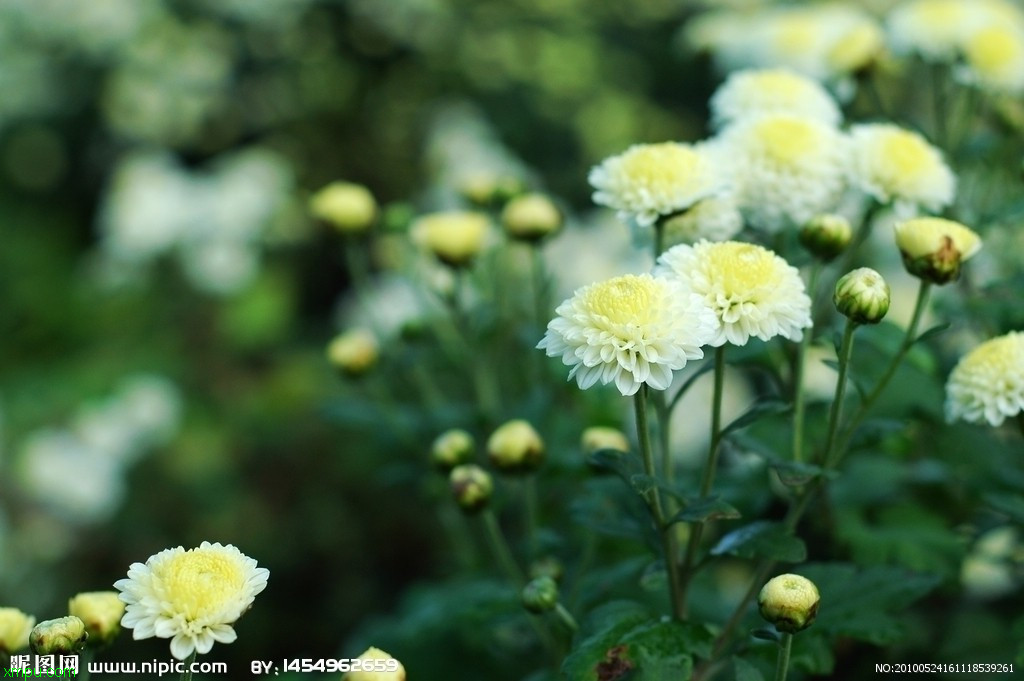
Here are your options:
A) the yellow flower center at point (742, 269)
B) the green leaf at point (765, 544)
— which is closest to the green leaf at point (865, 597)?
the green leaf at point (765, 544)

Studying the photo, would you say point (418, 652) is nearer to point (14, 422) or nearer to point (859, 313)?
point (859, 313)

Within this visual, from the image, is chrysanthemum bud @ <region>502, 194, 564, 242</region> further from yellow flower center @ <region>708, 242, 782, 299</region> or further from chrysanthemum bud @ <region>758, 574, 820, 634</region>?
chrysanthemum bud @ <region>758, 574, 820, 634</region>

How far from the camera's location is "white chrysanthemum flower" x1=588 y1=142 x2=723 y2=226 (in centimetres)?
101

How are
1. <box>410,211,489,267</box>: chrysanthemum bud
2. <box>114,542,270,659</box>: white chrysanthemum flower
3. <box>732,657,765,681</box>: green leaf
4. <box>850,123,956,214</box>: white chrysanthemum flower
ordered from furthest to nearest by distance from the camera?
<box>410,211,489,267</box>: chrysanthemum bud → <box>850,123,956,214</box>: white chrysanthemum flower → <box>732,657,765,681</box>: green leaf → <box>114,542,270,659</box>: white chrysanthemum flower

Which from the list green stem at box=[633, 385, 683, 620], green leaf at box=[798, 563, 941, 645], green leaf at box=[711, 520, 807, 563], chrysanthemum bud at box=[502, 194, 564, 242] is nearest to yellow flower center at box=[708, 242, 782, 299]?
green stem at box=[633, 385, 683, 620]

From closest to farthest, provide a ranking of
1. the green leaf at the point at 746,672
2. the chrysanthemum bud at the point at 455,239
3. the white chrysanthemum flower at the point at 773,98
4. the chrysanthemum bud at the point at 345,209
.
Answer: the green leaf at the point at 746,672 → the white chrysanthemum flower at the point at 773,98 → the chrysanthemum bud at the point at 455,239 → the chrysanthemum bud at the point at 345,209

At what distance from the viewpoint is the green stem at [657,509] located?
88cm

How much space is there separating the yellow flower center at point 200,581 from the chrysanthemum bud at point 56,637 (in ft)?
0.35

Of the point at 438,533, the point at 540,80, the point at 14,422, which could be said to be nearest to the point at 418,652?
the point at 438,533

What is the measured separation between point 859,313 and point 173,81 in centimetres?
343

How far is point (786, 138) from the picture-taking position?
1096mm

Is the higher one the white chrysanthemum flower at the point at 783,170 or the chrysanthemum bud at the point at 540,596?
the white chrysanthemum flower at the point at 783,170

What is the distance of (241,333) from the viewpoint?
3.33 meters

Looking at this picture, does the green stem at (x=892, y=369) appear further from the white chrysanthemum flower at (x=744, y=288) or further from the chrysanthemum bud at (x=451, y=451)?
the chrysanthemum bud at (x=451, y=451)
